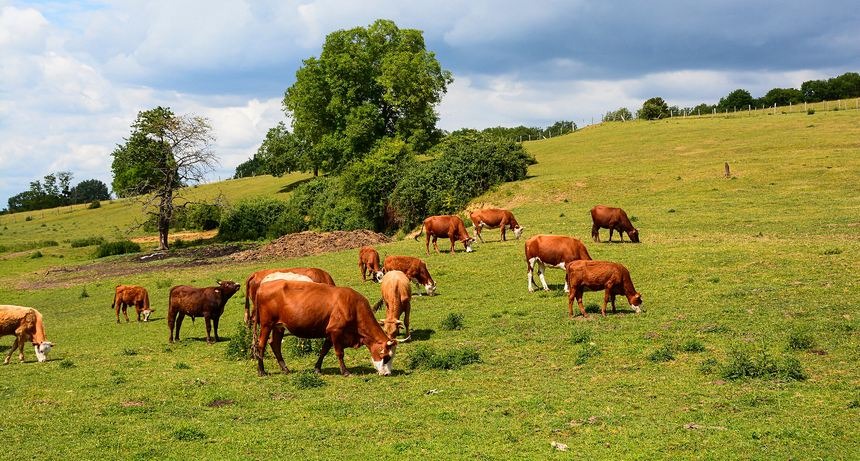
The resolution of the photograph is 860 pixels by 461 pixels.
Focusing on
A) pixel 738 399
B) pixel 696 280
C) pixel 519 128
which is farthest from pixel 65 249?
pixel 519 128

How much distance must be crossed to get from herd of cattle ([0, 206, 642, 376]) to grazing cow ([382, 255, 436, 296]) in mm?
34

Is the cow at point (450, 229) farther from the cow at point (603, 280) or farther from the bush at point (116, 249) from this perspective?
the bush at point (116, 249)

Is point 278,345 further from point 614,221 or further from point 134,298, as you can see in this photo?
point 614,221

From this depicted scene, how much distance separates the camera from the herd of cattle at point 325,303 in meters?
14.4

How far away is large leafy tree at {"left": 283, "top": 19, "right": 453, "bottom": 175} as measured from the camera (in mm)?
63531

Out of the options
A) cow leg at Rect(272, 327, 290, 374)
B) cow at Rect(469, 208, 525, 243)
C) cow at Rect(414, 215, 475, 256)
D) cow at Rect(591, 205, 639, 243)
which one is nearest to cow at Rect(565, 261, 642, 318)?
cow leg at Rect(272, 327, 290, 374)

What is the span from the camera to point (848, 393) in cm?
1130

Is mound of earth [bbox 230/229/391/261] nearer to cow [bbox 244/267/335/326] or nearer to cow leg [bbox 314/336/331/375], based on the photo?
cow [bbox 244/267/335/326]

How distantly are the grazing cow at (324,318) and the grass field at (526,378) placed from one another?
0.65 m

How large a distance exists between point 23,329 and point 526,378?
1316cm

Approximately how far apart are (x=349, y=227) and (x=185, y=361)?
41592 millimetres

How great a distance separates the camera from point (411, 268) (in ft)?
78.8

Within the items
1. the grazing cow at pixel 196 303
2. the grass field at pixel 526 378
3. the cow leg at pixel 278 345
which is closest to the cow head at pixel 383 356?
the grass field at pixel 526 378

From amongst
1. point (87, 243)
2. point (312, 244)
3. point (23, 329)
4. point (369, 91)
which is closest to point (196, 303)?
point (23, 329)
